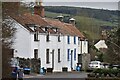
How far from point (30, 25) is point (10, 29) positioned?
40.2 feet

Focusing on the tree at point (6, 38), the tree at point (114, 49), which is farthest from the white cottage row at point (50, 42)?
the tree at point (6, 38)

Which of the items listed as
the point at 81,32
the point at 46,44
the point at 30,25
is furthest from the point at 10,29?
the point at 81,32

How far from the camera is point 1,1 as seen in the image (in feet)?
36.9

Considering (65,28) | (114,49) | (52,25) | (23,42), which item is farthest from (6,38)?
(65,28)

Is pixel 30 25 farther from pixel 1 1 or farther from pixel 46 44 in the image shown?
pixel 1 1

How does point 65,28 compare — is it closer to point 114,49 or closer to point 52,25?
point 52,25

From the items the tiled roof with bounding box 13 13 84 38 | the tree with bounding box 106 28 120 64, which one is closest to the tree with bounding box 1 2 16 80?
the tree with bounding box 106 28 120 64

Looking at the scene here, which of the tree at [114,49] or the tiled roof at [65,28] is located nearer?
the tree at [114,49]

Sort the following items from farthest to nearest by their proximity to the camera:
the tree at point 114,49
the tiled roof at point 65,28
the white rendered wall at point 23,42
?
the tiled roof at point 65,28, the white rendered wall at point 23,42, the tree at point 114,49

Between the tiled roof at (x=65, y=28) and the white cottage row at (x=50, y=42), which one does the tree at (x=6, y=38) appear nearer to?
the white cottage row at (x=50, y=42)

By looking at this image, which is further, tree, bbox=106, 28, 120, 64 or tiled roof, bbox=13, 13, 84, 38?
tiled roof, bbox=13, 13, 84, 38

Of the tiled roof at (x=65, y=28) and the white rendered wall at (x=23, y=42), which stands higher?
the tiled roof at (x=65, y=28)

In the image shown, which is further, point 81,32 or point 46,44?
point 81,32

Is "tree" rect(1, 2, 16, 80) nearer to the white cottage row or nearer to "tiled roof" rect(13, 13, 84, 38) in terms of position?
the white cottage row
